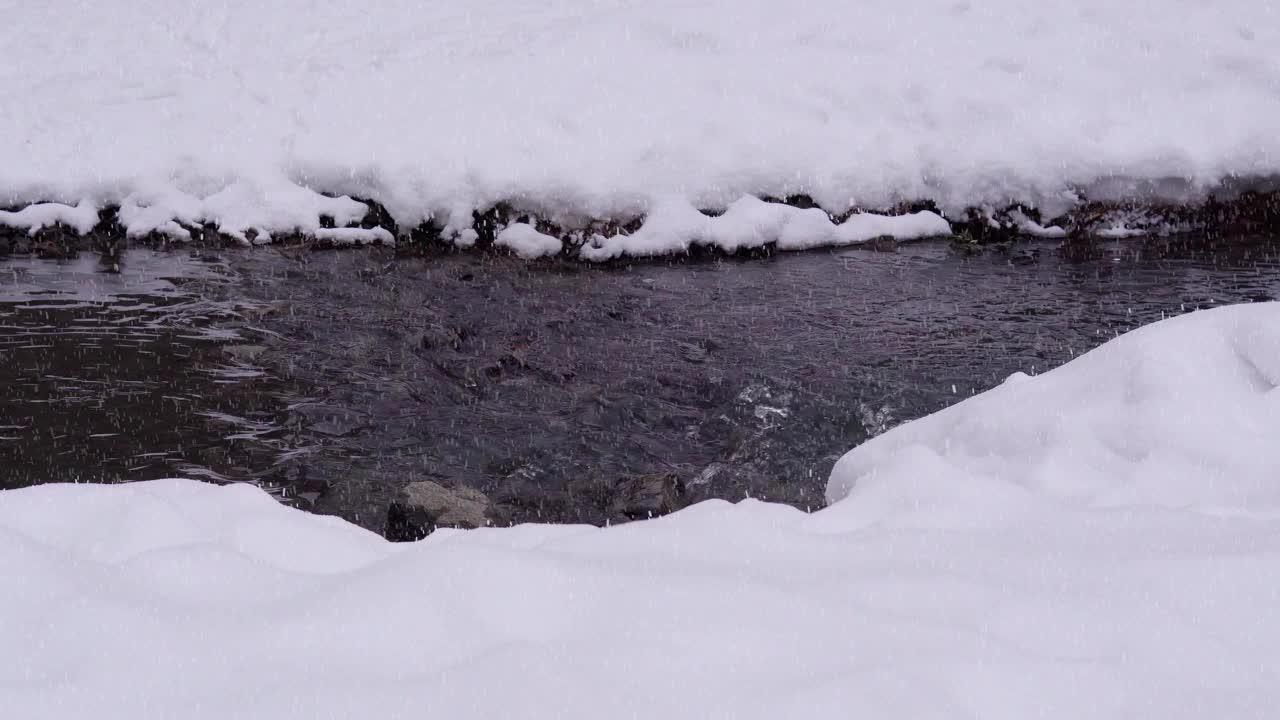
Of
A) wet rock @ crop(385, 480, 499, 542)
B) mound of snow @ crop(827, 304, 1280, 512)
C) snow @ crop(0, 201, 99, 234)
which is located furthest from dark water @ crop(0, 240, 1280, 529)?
mound of snow @ crop(827, 304, 1280, 512)

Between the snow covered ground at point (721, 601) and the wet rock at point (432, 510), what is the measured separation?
1.11 m

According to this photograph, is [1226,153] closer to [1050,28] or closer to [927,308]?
[1050,28]

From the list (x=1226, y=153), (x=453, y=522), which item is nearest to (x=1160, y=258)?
(x=1226, y=153)

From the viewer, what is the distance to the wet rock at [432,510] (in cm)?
438

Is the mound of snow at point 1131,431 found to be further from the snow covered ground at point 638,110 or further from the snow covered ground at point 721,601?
the snow covered ground at point 638,110

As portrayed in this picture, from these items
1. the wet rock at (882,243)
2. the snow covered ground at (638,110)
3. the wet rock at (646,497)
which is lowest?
the wet rock at (646,497)

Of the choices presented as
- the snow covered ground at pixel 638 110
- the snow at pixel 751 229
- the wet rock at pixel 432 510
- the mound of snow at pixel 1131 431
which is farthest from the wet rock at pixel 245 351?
the mound of snow at pixel 1131 431

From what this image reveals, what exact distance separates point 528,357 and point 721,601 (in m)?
4.30

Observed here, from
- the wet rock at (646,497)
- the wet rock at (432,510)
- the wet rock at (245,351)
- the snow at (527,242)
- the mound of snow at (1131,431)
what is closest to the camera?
the mound of snow at (1131,431)

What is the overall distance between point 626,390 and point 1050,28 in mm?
8804

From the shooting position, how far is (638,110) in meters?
10.5

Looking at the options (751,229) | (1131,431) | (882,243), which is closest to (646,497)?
(1131,431)

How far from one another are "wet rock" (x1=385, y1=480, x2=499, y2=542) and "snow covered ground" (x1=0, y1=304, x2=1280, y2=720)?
111cm

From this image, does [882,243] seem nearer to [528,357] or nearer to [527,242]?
[527,242]
